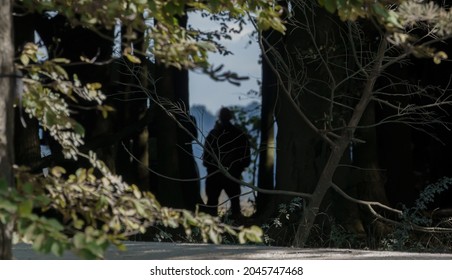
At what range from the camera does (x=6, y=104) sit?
15.5 feet

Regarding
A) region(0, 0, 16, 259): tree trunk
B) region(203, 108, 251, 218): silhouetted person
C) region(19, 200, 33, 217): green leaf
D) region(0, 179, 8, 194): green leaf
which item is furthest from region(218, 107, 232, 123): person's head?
region(19, 200, 33, 217): green leaf

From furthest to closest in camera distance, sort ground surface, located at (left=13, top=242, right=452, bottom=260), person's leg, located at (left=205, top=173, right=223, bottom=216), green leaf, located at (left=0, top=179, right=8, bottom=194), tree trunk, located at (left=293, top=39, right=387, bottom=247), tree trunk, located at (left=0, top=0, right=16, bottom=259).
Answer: person's leg, located at (left=205, top=173, right=223, bottom=216) → tree trunk, located at (left=293, top=39, right=387, bottom=247) → ground surface, located at (left=13, top=242, right=452, bottom=260) → tree trunk, located at (left=0, top=0, right=16, bottom=259) → green leaf, located at (left=0, top=179, right=8, bottom=194)

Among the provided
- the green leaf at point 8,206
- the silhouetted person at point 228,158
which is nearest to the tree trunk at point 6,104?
the green leaf at point 8,206

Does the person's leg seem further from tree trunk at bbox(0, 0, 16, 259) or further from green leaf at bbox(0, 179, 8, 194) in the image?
green leaf at bbox(0, 179, 8, 194)

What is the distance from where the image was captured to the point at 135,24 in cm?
508

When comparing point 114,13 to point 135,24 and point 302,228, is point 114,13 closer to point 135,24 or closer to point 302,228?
point 135,24

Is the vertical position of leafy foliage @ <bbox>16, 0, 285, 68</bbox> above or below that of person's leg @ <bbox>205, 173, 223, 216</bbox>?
above

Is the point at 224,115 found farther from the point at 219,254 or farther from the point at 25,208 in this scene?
the point at 25,208

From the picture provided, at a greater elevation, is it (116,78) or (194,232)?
(116,78)

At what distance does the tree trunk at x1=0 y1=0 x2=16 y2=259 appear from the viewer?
469cm

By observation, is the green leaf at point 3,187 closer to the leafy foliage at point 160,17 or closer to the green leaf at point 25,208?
the green leaf at point 25,208
